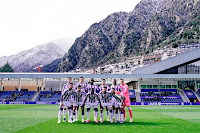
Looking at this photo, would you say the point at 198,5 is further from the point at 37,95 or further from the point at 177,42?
the point at 37,95

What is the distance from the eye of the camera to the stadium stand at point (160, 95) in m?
46.8

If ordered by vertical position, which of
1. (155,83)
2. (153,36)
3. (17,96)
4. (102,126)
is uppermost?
(153,36)

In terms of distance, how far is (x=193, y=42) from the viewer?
5212 inches

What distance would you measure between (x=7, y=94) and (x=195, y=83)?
154 feet

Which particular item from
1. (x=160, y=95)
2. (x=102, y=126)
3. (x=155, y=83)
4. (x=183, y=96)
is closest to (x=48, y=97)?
(x=160, y=95)

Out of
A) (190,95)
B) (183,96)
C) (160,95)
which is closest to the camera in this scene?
(160,95)

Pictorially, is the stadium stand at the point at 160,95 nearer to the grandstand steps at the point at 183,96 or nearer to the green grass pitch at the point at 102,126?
the grandstand steps at the point at 183,96

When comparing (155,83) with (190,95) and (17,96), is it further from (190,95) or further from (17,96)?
(17,96)

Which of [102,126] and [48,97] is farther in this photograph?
[48,97]

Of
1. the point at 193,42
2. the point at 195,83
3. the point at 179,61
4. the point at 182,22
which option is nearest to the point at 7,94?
the point at 179,61

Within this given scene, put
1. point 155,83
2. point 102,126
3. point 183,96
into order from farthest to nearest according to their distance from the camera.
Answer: point 155,83
point 183,96
point 102,126

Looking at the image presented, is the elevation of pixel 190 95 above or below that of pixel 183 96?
above

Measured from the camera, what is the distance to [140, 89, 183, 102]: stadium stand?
46.8m

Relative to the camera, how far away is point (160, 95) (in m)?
48.7
